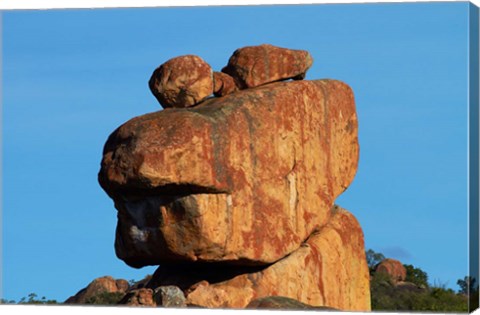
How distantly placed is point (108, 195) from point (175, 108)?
8.62 ft

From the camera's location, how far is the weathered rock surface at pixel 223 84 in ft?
120

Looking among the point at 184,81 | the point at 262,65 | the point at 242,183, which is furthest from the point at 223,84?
the point at 242,183

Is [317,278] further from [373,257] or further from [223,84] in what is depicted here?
[373,257]

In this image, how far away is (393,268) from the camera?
62.4m

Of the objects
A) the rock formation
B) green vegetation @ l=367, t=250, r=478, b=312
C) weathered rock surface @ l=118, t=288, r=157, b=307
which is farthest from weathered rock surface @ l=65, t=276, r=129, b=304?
weathered rock surface @ l=118, t=288, r=157, b=307

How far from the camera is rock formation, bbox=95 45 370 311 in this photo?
33.3m

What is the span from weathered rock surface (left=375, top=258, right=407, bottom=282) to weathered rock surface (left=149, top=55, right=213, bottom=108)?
84.0 ft

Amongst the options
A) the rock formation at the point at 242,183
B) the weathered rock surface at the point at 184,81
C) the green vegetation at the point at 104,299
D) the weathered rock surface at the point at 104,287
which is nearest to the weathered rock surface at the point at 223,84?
the rock formation at the point at 242,183

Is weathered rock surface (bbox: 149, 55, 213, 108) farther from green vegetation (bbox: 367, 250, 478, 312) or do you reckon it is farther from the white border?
green vegetation (bbox: 367, 250, 478, 312)

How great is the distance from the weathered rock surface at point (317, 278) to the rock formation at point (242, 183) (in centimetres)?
3

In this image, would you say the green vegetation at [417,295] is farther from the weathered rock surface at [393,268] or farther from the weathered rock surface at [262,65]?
the weathered rock surface at [262,65]

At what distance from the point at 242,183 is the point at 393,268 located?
95.3ft

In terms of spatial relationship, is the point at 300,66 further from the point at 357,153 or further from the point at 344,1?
the point at 344,1

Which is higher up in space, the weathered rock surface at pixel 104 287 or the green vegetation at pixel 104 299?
the weathered rock surface at pixel 104 287
